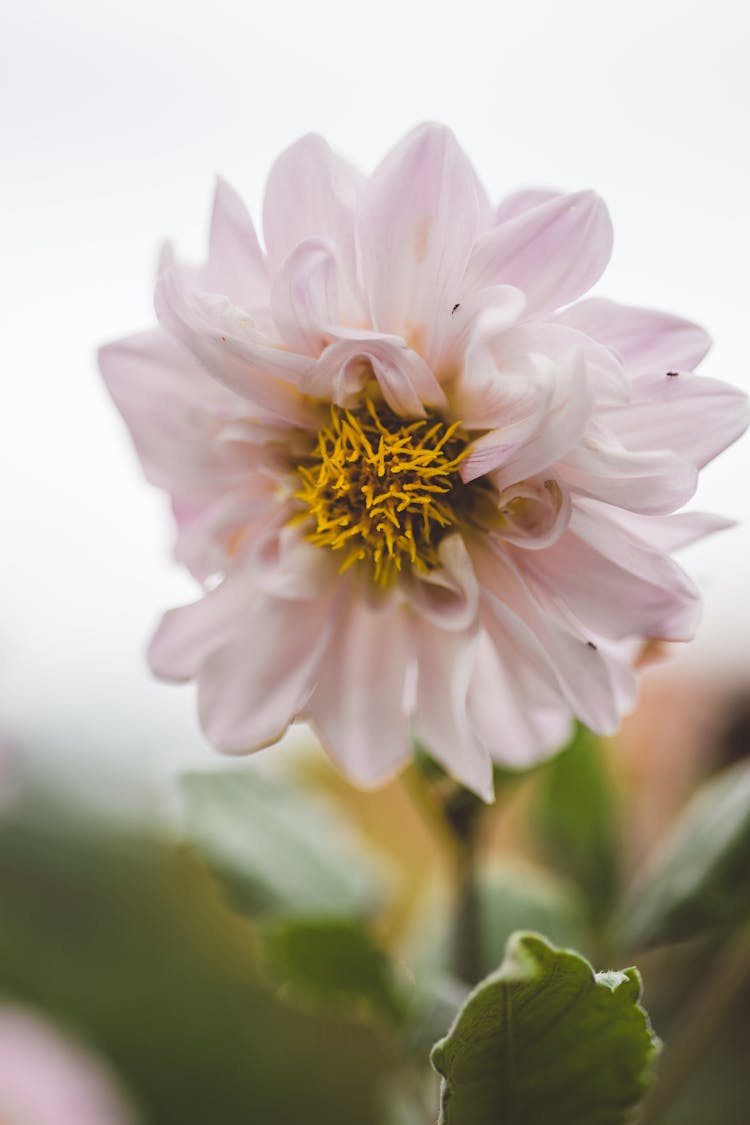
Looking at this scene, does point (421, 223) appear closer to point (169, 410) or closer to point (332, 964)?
point (169, 410)

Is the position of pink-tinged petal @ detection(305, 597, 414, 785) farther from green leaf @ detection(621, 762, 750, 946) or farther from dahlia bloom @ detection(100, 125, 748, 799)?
green leaf @ detection(621, 762, 750, 946)

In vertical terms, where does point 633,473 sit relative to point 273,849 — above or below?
above

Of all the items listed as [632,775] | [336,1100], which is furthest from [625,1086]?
[336,1100]

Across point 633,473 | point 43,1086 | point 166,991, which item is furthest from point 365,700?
point 166,991

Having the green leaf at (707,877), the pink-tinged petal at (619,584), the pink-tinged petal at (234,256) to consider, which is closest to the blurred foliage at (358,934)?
the green leaf at (707,877)

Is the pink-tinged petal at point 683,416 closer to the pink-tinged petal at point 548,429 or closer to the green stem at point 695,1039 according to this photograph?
the pink-tinged petal at point 548,429

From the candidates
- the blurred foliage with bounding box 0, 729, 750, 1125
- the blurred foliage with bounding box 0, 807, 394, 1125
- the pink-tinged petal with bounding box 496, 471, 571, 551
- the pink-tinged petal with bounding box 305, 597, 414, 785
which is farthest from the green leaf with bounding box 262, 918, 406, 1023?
the blurred foliage with bounding box 0, 807, 394, 1125
